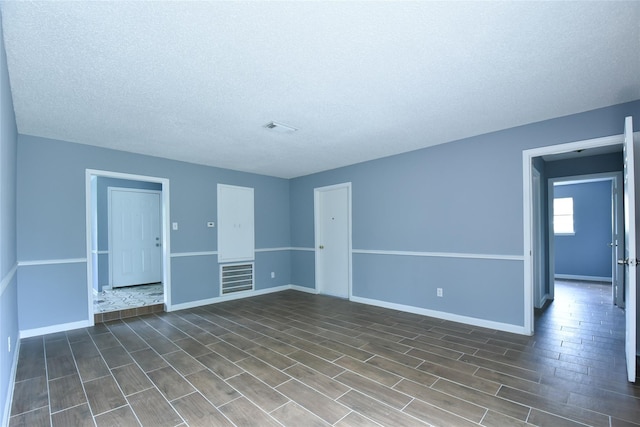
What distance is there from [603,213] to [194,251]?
8818 millimetres

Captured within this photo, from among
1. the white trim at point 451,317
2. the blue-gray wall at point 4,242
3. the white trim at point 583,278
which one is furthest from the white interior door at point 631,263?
the white trim at point 583,278

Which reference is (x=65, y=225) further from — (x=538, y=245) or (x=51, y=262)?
(x=538, y=245)

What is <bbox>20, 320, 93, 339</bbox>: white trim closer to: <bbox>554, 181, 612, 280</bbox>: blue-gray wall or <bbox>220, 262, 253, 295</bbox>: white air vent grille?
<bbox>220, 262, 253, 295</bbox>: white air vent grille

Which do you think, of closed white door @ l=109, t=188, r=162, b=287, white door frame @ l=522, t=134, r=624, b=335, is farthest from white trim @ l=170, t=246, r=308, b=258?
white door frame @ l=522, t=134, r=624, b=335

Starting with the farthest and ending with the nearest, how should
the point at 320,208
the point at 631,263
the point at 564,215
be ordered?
the point at 564,215
the point at 320,208
the point at 631,263

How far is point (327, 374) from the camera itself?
8.39 feet

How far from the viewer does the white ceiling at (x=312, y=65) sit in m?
1.62

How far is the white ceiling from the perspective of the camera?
162cm

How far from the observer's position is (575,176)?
5031 mm

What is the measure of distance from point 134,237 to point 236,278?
2.67 metres

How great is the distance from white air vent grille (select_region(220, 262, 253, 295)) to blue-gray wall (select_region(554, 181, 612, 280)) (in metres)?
7.37

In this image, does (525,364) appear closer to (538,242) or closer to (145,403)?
(538,242)

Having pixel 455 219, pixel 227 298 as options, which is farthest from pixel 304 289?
pixel 455 219

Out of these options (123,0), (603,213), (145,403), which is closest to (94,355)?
A: (145,403)
